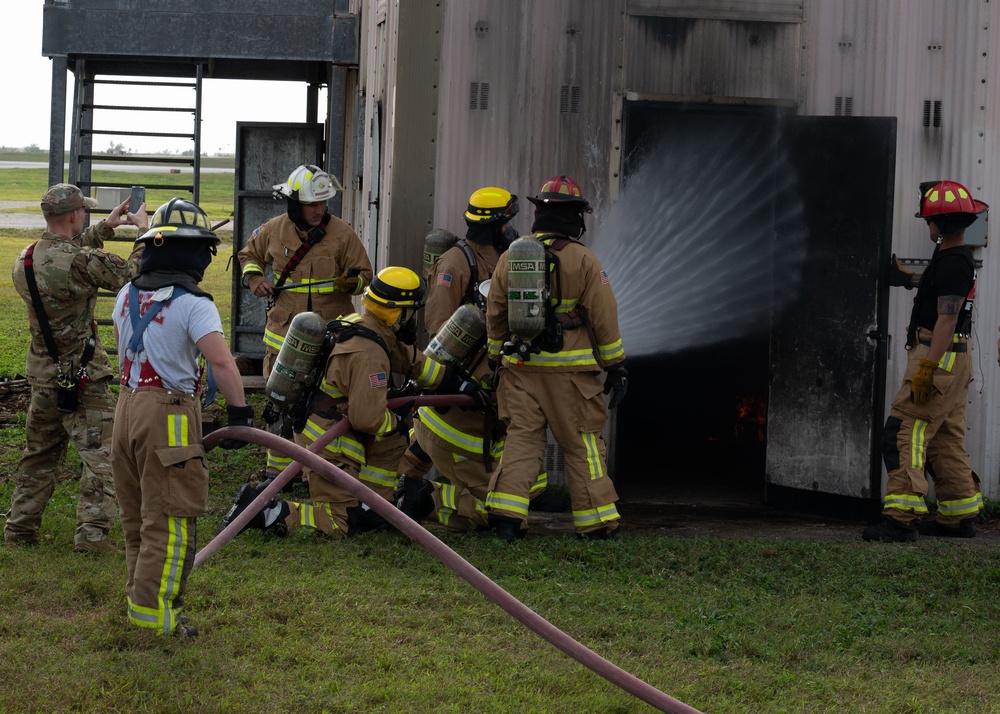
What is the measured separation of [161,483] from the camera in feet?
15.6

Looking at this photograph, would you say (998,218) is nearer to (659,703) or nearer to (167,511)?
(659,703)

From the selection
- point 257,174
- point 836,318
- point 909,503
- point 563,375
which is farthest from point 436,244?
point 257,174

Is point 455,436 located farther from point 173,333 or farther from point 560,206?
point 173,333

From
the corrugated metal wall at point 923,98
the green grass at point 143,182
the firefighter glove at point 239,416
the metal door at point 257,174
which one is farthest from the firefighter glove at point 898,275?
the green grass at point 143,182

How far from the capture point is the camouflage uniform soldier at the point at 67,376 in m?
6.14

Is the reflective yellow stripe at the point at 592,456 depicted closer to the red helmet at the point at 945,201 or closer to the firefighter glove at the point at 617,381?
the firefighter glove at the point at 617,381

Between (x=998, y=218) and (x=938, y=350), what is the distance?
1528mm

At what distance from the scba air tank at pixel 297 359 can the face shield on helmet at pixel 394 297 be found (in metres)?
0.33

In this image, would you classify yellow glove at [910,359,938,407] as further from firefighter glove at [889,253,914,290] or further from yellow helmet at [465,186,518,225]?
yellow helmet at [465,186,518,225]

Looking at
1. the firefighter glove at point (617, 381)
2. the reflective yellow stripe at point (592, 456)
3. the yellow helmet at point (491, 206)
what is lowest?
the reflective yellow stripe at point (592, 456)

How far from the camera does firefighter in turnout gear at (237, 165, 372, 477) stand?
7977 mm

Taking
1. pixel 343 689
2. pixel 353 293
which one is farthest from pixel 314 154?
pixel 343 689

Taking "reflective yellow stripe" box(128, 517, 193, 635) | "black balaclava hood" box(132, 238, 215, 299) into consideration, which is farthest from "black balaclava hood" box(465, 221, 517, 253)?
"reflective yellow stripe" box(128, 517, 193, 635)

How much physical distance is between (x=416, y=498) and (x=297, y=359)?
1.17m
